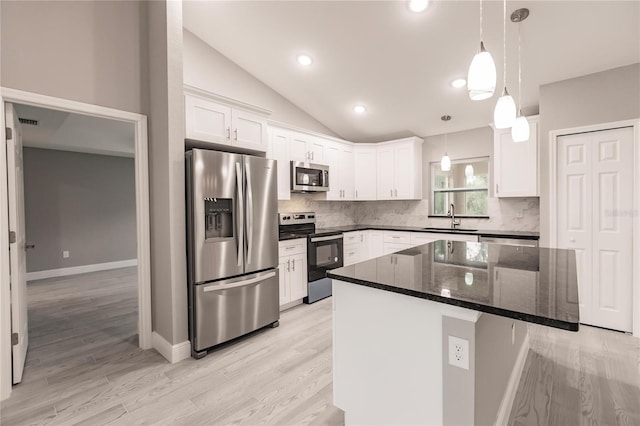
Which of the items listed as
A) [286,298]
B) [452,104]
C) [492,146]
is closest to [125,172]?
[286,298]

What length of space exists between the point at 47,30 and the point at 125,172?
5063mm

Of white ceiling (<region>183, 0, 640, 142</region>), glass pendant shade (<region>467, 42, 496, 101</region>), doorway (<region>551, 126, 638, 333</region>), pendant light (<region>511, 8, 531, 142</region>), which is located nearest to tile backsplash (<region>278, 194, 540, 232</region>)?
doorway (<region>551, 126, 638, 333</region>)

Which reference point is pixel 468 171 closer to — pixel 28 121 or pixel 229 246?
pixel 229 246

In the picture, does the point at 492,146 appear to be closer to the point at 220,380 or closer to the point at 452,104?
the point at 452,104

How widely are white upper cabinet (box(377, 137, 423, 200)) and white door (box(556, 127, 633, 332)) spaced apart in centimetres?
193

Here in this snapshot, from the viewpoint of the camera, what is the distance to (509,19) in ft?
8.84

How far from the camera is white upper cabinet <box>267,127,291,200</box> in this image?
402cm

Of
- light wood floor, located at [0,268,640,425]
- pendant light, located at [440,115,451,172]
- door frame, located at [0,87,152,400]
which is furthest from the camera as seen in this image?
pendant light, located at [440,115,451,172]

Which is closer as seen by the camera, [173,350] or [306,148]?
[173,350]

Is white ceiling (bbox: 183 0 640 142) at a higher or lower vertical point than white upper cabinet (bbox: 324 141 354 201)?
higher

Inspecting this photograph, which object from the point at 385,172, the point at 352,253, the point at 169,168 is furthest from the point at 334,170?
the point at 169,168

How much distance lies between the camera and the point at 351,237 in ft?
15.5

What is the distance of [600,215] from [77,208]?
843cm

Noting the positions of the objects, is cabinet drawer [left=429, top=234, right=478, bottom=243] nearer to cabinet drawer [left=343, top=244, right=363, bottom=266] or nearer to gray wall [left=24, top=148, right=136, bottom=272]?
cabinet drawer [left=343, top=244, right=363, bottom=266]
